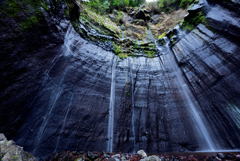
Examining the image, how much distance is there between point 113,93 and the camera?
5.16m

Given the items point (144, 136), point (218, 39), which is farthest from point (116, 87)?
point (218, 39)

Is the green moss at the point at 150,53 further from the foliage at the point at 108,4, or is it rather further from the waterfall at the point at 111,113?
the foliage at the point at 108,4

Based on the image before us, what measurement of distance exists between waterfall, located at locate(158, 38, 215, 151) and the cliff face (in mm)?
39

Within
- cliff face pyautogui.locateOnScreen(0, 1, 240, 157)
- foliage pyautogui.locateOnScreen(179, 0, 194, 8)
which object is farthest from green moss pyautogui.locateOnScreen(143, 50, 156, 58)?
foliage pyautogui.locateOnScreen(179, 0, 194, 8)

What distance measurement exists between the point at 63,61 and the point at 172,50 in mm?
6594

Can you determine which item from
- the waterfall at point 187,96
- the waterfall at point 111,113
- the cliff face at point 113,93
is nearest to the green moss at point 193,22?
the cliff face at point 113,93

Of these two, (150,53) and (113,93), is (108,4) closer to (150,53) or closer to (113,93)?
(150,53)

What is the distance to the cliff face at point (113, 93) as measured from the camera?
326 centimetres

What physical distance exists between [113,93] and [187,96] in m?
3.97

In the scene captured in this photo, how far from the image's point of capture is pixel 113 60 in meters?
5.82

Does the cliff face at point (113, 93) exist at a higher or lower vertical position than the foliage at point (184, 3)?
lower

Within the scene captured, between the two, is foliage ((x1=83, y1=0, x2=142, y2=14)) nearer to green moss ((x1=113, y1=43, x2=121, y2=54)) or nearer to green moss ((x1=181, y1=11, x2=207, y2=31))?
green moss ((x1=113, y1=43, x2=121, y2=54))

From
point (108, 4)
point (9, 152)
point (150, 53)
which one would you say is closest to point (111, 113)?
point (9, 152)

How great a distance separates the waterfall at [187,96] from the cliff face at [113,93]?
0.04 metres
